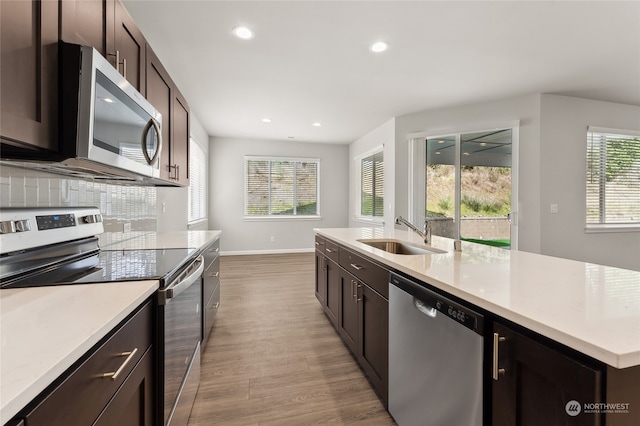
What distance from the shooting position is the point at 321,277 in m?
2.90

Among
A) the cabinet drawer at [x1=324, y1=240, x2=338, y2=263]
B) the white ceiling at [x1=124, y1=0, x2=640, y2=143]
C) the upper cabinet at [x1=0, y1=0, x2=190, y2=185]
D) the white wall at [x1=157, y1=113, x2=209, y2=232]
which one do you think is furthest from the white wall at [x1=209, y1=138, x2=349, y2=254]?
the upper cabinet at [x1=0, y1=0, x2=190, y2=185]

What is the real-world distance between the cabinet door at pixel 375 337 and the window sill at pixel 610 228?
4.02 m

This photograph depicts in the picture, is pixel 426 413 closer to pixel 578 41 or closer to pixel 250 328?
pixel 250 328

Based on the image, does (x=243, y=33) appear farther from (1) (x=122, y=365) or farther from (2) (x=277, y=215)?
(2) (x=277, y=215)

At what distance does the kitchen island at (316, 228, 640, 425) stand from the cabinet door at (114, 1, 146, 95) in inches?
67.2

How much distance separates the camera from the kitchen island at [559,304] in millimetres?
610

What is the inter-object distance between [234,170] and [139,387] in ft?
18.4

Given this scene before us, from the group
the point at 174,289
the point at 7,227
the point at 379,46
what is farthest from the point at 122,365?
the point at 379,46

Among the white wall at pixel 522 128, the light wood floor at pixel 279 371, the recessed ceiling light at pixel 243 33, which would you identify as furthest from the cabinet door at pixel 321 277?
the white wall at pixel 522 128

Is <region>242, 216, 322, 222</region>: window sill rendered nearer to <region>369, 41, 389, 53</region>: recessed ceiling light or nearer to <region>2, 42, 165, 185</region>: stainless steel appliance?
<region>369, 41, 389, 53</region>: recessed ceiling light

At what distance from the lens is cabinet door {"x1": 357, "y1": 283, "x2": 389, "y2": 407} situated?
153 cm

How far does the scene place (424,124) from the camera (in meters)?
4.50

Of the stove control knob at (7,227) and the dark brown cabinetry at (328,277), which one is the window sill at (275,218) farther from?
the stove control knob at (7,227)

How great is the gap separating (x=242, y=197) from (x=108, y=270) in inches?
202
